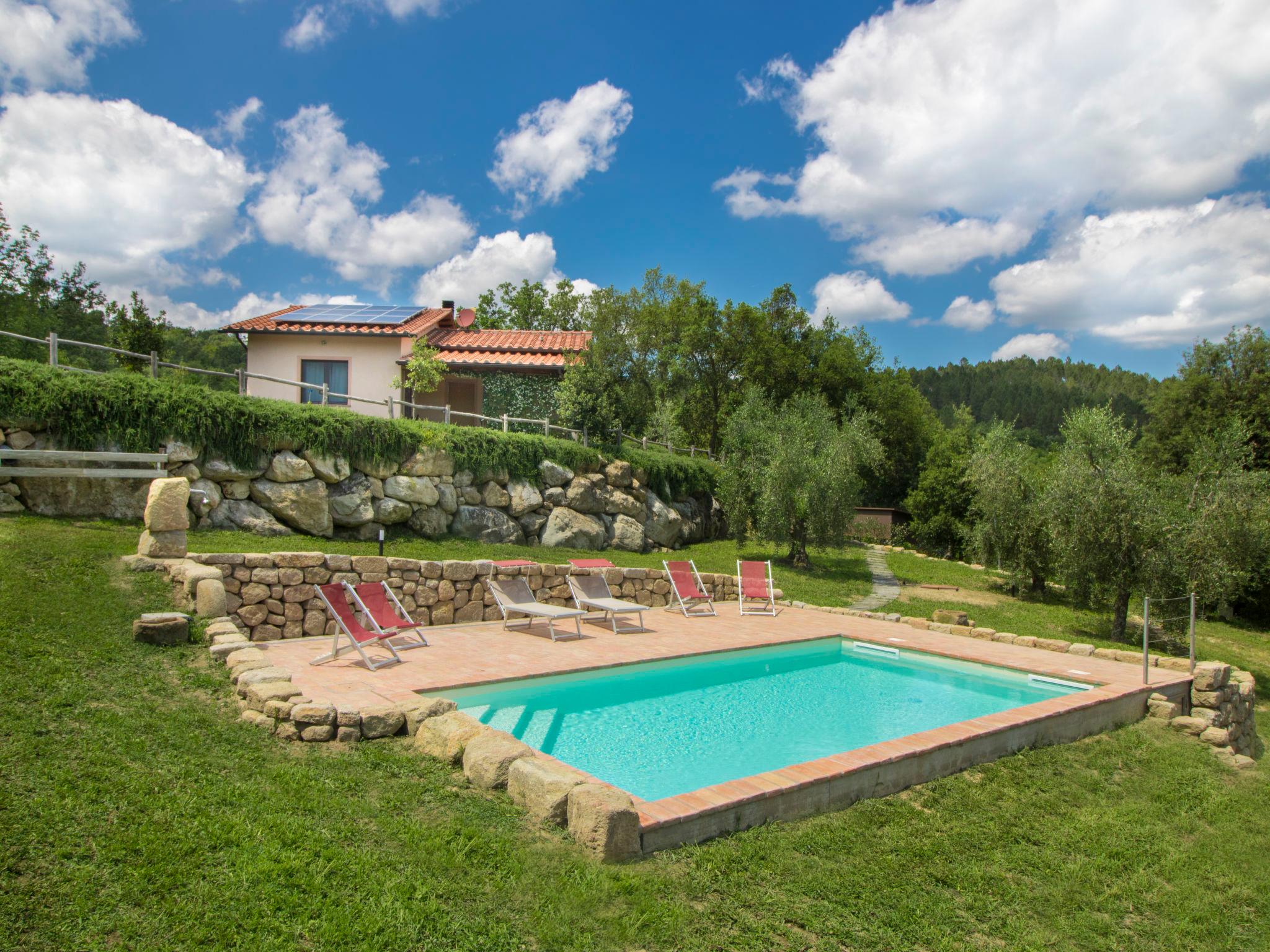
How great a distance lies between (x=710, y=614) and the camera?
13719 millimetres

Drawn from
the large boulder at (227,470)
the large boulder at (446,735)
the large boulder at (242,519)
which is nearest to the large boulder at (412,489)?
the large boulder at (242,519)

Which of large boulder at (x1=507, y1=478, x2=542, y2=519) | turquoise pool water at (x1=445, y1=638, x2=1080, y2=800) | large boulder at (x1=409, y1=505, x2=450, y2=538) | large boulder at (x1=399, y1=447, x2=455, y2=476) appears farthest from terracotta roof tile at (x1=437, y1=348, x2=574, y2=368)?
turquoise pool water at (x1=445, y1=638, x2=1080, y2=800)

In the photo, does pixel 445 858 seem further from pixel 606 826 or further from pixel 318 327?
pixel 318 327

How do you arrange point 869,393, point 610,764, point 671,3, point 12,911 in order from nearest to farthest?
point 12,911 → point 610,764 → point 671,3 → point 869,393

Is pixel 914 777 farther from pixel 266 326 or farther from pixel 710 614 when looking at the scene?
pixel 266 326

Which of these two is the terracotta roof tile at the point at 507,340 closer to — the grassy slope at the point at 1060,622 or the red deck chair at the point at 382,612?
the grassy slope at the point at 1060,622

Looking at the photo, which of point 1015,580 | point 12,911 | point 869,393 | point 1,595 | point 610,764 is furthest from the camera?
point 869,393

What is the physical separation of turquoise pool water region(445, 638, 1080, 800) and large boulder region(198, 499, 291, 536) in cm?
643

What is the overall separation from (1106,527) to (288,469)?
14840 millimetres

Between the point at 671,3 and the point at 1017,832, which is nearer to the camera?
the point at 1017,832

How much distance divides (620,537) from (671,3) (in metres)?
12.1

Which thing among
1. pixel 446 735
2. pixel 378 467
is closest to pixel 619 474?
pixel 378 467

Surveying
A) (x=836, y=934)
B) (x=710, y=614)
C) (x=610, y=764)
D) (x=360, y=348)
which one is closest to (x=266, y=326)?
(x=360, y=348)

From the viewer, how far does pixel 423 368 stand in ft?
60.2
